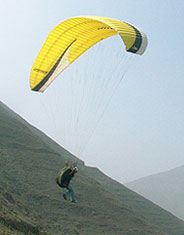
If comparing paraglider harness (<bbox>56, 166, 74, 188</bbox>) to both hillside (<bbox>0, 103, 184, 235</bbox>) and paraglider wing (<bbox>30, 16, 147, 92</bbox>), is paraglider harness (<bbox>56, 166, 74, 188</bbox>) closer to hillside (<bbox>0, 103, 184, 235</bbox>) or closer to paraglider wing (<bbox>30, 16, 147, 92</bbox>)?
hillside (<bbox>0, 103, 184, 235</bbox>)

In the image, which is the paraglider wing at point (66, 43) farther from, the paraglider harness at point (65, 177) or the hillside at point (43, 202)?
the paraglider harness at point (65, 177)

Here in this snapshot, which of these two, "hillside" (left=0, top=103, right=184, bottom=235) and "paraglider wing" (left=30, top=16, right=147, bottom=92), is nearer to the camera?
"paraglider wing" (left=30, top=16, right=147, bottom=92)

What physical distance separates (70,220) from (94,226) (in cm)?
239

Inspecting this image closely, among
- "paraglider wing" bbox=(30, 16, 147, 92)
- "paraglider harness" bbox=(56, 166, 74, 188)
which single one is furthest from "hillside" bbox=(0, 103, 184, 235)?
"paraglider wing" bbox=(30, 16, 147, 92)

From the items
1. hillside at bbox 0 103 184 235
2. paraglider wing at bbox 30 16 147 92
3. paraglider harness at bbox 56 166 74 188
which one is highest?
paraglider wing at bbox 30 16 147 92

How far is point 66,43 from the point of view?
48.3ft

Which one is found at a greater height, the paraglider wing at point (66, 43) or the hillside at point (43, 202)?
the paraglider wing at point (66, 43)

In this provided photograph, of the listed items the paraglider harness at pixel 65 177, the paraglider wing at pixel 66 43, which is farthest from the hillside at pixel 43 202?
the paraglider wing at pixel 66 43

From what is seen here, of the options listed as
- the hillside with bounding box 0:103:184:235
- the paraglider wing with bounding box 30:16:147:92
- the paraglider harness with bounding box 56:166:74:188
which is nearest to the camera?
the paraglider harness with bounding box 56:166:74:188

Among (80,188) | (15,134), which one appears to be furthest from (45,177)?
(15,134)

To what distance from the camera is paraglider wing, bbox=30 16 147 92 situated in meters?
13.4

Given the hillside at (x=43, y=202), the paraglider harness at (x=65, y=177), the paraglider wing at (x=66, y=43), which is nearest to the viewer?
the paraglider harness at (x=65, y=177)

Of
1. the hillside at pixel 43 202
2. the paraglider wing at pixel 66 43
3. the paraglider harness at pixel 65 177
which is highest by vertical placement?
the paraglider wing at pixel 66 43

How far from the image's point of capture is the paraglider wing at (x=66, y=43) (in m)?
13.4
